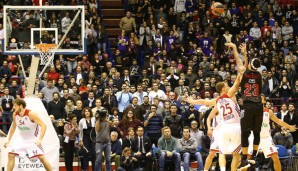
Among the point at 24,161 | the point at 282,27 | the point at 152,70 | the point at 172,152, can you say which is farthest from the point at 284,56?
the point at 24,161

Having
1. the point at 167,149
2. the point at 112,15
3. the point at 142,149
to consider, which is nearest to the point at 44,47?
the point at 142,149

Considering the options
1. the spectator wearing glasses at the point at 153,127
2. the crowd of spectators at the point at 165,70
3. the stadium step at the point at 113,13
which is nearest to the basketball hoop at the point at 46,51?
the crowd of spectators at the point at 165,70

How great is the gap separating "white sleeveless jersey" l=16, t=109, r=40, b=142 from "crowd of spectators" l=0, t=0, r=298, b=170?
4555 millimetres

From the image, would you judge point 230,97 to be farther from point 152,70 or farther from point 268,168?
point 152,70

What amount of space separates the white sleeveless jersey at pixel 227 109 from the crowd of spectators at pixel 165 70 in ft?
18.1

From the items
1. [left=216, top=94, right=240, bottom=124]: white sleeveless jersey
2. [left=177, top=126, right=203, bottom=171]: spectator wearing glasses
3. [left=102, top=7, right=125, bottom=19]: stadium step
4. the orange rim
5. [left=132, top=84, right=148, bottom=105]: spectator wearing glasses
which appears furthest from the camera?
[left=102, top=7, right=125, bottom=19]: stadium step

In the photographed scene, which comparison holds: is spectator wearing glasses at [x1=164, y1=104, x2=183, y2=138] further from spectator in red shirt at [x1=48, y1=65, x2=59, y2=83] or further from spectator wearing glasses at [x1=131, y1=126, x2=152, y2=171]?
spectator in red shirt at [x1=48, y1=65, x2=59, y2=83]

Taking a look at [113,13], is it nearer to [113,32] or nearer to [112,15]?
[112,15]

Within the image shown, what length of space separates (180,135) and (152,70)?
5.28 m

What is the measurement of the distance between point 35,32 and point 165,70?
256 inches

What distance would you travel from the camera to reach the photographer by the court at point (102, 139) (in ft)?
76.4

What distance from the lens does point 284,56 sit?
3241cm

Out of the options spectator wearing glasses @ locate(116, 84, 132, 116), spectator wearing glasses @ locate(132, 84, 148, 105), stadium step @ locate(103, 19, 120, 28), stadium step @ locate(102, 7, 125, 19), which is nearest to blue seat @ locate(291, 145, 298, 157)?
spectator wearing glasses @ locate(132, 84, 148, 105)

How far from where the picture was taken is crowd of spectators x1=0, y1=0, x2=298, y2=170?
25250 mm
